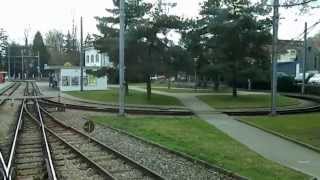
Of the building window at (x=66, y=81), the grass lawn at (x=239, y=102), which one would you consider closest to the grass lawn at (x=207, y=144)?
the grass lawn at (x=239, y=102)

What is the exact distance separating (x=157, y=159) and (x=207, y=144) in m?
3.27

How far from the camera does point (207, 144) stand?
57.2ft

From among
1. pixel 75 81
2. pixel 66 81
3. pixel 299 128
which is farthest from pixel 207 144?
pixel 75 81

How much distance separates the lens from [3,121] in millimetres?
27906

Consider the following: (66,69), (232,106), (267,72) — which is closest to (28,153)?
(232,106)

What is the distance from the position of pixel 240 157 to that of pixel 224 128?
903 centimetres

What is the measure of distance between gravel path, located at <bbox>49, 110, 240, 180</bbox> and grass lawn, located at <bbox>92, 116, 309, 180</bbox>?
0.57 m

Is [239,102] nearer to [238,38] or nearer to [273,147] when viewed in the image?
[238,38]

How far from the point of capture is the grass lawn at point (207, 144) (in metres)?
12.5

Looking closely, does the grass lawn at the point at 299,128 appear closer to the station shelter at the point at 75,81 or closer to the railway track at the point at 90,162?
the railway track at the point at 90,162

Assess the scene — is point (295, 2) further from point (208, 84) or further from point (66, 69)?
point (208, 84)

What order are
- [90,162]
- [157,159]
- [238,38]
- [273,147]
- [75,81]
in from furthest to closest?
[75,81]
[238,38]
[273,147]
[157,159]
[90,162]

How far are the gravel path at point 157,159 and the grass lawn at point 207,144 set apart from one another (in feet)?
1.86

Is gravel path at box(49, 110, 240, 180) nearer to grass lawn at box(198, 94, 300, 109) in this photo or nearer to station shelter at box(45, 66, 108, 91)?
grass lawn at box(198, 94, 300, 109)
